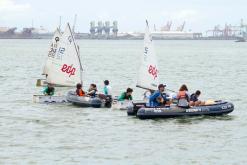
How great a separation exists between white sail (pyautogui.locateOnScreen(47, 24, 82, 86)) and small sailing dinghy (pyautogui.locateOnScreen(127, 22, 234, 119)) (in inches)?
252

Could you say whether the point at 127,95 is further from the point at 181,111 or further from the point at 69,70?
the point at 69,70

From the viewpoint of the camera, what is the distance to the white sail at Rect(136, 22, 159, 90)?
150 ft

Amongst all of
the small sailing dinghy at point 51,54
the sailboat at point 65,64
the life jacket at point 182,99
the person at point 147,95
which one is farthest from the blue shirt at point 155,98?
the small sailing dinghy at point 51,54

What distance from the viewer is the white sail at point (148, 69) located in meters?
45.8

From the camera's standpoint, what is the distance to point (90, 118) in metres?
42.6

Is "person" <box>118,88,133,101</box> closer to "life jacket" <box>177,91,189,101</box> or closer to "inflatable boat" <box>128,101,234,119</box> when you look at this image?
"inflatable boat" <box>128,101,234,119</box>

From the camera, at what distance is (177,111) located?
41.0m

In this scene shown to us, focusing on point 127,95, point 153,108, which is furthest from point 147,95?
point 153,108

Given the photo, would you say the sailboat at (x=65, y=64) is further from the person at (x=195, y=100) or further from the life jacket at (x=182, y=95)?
the life jacket at (x=182, y=95)

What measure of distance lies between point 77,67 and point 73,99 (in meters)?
5.04

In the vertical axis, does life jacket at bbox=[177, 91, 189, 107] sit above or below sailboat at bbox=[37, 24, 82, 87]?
below

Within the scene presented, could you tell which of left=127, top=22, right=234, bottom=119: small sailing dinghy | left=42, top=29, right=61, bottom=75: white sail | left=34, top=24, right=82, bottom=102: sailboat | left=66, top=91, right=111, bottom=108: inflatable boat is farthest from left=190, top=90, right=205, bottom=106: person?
left=42, top=29, right=61, bottom=75: white sail

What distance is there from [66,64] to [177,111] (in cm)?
1230

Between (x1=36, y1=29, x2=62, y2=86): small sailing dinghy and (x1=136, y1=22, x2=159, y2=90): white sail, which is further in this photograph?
(x1=36, y1=29, x2=62, y2=86): small sailing dinghy
